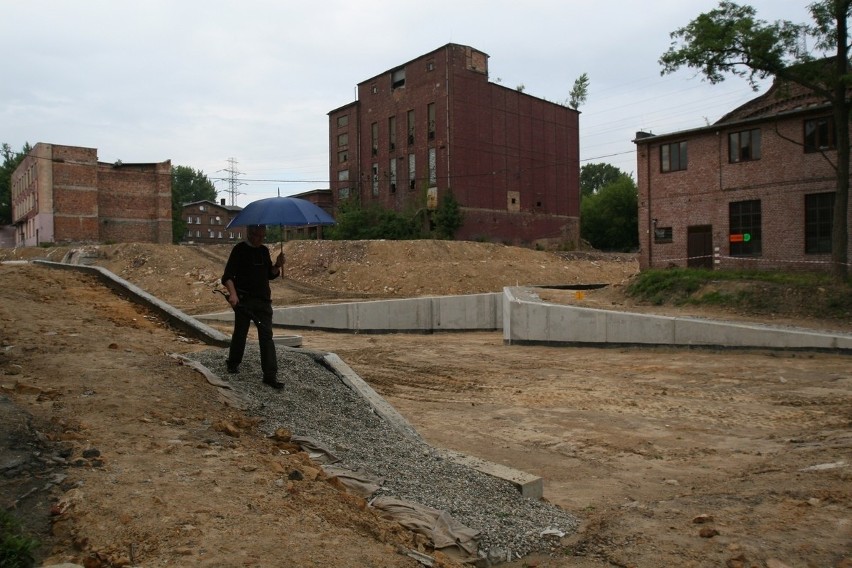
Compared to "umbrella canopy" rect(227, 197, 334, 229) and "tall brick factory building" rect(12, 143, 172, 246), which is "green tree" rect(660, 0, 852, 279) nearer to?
"umbrella canopy" rect(227, 197, 334, 229)

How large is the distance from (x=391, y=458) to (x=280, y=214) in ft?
11.5

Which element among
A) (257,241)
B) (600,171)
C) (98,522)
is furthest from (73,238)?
(600,171)

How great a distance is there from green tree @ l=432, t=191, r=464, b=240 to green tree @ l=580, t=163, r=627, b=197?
66099 millimetres

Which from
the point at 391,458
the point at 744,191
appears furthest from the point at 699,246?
the point at 391,458

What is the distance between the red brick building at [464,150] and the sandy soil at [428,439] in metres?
37.0

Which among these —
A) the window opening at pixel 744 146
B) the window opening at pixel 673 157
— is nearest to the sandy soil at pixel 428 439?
the window opening at pixel 744 146

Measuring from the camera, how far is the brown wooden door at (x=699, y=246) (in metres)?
28.4

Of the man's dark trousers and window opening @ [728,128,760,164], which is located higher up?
window opening @ [728,128,760,164]

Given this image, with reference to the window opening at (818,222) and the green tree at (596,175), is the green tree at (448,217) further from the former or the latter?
the green tree at (596,175)

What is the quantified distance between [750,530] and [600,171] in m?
112

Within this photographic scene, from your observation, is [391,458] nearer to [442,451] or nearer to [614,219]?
[442,451]

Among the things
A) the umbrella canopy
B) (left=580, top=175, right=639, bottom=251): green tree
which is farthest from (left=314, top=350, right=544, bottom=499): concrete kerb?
(left=580, top=175, right=639, bottom=251): green tree

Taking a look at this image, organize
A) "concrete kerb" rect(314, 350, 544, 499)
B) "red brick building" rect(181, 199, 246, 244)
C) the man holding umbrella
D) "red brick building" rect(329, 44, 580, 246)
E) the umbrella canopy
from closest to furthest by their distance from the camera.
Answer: "concrete kerb" rect(314, 350, 544, 499)
the man holding umbrella
the umbrella canopy
"red brick building" rect(329, 44, 580, 246)
"red brick building" rect(181, 199, 246, 244)

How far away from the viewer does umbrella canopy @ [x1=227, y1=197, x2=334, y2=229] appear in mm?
7848
